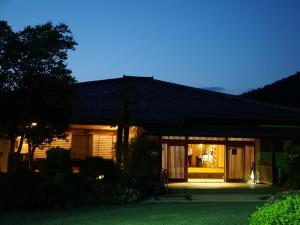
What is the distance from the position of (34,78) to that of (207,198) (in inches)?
282

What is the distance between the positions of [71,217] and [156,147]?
718 cm

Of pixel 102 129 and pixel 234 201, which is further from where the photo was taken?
pixel 102 129

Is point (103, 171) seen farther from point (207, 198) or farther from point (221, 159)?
point (221, 159)

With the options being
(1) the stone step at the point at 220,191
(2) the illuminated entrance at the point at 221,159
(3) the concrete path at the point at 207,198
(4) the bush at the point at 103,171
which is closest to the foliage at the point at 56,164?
(4) the bush at the point at 103,171

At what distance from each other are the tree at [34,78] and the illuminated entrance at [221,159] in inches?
281

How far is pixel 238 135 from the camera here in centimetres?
2138


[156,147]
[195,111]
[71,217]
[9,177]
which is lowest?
[71,217]

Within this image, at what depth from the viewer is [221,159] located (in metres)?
24.7

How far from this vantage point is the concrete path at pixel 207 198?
1555 centimetres

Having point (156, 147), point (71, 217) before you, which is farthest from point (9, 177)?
point (156, 147)

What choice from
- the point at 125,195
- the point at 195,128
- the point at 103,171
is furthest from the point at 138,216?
the point at 195,128

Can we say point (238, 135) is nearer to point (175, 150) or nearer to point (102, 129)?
point (175, 150)

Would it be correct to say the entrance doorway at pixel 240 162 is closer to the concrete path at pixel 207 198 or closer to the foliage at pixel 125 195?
the concrete path at pixel 207 198

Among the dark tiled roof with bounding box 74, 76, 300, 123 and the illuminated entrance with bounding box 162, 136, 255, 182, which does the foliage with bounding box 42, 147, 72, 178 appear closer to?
the dark tiled roof with bounding box 74, 76, 300, 123
